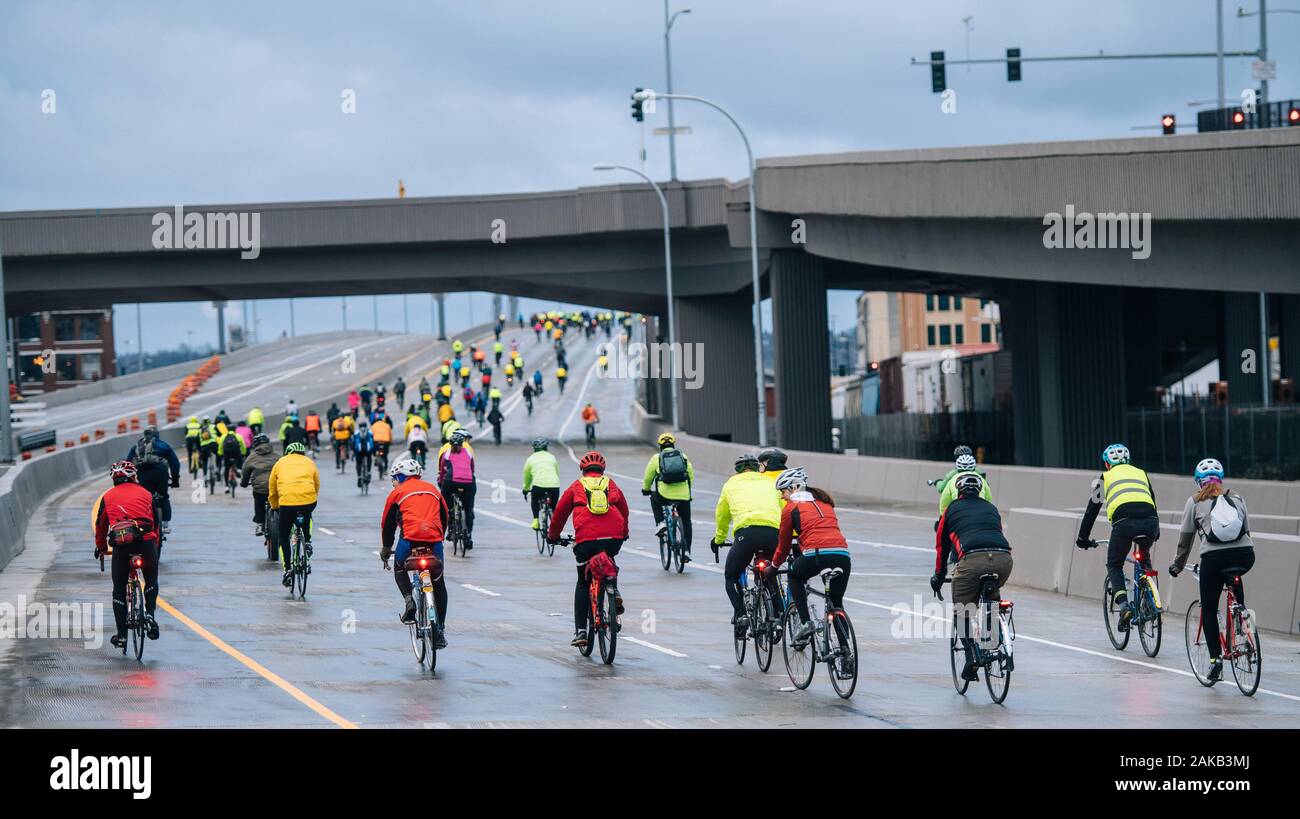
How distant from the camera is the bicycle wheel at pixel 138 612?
53.7 ft

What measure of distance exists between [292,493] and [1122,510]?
971 cm

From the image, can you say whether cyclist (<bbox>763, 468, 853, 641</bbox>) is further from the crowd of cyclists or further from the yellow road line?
the yellow road line

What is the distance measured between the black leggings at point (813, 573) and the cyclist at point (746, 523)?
820 millimetres

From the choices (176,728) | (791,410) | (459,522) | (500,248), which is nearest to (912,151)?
(791,410)

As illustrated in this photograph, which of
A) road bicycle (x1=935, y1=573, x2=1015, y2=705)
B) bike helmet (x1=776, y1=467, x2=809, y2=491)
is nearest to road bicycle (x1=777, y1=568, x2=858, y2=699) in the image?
bike helmet (x1=776, y1=467, x2=809, y2=491)

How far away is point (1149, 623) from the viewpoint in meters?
16.9

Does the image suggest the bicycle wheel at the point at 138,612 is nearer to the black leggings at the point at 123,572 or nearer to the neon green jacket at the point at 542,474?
the black leggings at the point at 123,572

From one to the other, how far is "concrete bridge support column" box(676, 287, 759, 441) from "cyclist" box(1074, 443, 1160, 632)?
46.3m

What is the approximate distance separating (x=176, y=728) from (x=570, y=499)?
196 inches

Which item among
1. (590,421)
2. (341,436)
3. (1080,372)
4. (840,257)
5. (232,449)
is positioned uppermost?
(840,257)

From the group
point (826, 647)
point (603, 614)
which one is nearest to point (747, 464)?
point (603, 614)

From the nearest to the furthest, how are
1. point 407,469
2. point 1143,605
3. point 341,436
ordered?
point 407,469
point 1143,605
point 341,436

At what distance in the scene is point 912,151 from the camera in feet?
136

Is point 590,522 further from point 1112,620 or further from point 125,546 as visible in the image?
point 1112,620
